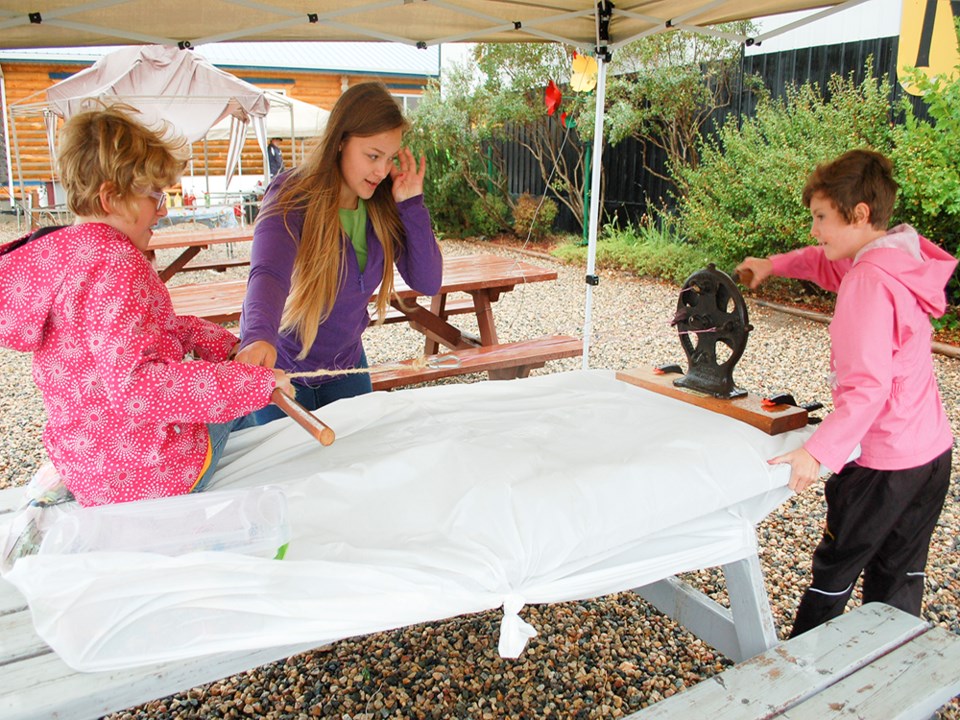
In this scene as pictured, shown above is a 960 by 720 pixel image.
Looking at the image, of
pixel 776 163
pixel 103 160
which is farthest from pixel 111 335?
pixel 776 163

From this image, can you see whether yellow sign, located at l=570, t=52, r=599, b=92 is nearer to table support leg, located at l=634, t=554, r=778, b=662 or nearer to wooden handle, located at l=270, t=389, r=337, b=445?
table support leg, located at l=634, t=554, r=778, b=662

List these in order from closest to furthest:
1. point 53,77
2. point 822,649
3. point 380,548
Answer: point 380,548, point 822,649, point 53,77

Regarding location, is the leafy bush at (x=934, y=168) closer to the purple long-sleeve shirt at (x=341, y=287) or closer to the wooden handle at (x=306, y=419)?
the purple long-sleeve shirt at (x=341, y=287)

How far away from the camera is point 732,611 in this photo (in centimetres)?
207

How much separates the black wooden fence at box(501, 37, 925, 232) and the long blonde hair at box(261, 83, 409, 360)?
6.72 m

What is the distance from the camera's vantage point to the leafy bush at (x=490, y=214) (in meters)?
12.6

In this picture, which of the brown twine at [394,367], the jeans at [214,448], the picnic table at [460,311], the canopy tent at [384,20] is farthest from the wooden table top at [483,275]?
the jeans at [214,448]

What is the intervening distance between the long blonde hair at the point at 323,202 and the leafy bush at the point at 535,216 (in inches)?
384

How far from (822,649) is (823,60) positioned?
7.94 metres

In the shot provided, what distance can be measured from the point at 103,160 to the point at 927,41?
7097 mm

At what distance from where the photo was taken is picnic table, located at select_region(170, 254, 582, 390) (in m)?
4.37

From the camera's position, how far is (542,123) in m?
12.1

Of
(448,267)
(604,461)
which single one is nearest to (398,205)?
(604,461)

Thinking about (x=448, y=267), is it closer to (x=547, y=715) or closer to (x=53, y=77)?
(x=547, y=715)
